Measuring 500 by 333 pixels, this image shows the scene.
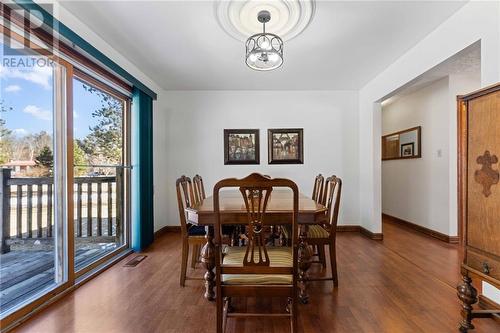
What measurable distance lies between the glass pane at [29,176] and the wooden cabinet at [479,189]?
3.09 m

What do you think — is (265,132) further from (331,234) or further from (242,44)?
(331,234)

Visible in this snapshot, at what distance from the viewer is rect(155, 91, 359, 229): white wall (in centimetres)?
440

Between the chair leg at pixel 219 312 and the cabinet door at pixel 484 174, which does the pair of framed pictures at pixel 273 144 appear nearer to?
the cabinet door at pixel 484 174

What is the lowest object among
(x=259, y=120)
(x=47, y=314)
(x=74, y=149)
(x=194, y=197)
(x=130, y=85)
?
(x=47, y=314)

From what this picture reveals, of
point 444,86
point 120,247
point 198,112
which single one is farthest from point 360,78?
point 120,247

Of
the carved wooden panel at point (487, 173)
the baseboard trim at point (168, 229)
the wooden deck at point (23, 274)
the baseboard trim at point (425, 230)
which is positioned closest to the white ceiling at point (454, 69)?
the carved wooden panel at point (487, 173)

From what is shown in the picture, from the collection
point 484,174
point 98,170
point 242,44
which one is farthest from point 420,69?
point 98,170

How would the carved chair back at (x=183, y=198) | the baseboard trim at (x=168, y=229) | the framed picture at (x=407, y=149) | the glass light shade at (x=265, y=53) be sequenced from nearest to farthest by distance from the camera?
the glass light shade at (x=265, y=53)
the carved chair back at (x=183, y=198)
the baseboard trim at (x=168, y=229)
the framed picture at (x=407, y=149)

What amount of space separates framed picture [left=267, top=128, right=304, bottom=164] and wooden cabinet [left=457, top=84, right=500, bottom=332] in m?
2.77

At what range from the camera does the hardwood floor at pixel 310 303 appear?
1742mm

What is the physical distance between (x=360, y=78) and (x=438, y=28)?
144 centimetres

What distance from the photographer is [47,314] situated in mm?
1890

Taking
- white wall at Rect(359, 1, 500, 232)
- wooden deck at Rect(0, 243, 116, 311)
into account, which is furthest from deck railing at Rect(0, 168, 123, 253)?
white wall at Rect(359, 1, 500, 232)

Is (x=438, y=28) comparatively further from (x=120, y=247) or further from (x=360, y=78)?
(x=120, y=247)
